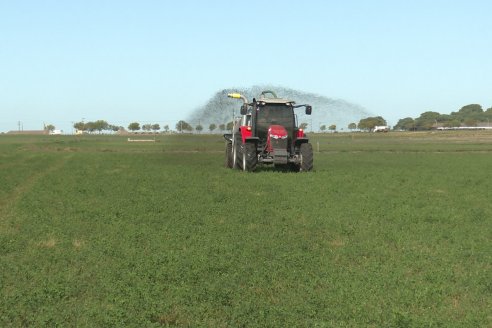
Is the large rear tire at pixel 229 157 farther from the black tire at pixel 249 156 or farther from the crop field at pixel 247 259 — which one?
the crop field at pixel 247 259

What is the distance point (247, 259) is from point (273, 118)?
1615 cm

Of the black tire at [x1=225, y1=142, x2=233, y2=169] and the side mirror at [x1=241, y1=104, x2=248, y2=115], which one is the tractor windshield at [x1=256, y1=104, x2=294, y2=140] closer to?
the side mirror at [x1=241, y1=104, x2=248, y2=115]

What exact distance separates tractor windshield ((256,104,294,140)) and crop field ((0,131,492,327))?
26.2ft

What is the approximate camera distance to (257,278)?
24.1 feet

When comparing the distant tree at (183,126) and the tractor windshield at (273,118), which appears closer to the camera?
the tractor windshield at (273,118)

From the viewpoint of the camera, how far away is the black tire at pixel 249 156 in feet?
77.1

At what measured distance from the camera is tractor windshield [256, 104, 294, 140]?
947 inches

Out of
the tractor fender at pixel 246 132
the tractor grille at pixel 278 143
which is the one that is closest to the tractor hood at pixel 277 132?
the tractor grille at pixel 278 143

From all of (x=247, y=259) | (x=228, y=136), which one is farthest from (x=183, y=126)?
(x=247, y=259)

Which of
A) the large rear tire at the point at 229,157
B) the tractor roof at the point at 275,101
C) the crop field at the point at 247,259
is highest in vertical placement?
the tractor roof at the point at 275,101

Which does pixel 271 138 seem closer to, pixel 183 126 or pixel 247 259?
pixel 247 259

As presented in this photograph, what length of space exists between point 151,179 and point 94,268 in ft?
43.4

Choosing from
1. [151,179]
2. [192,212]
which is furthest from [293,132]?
[192,212]

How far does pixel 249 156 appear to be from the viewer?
2345 centimetres
